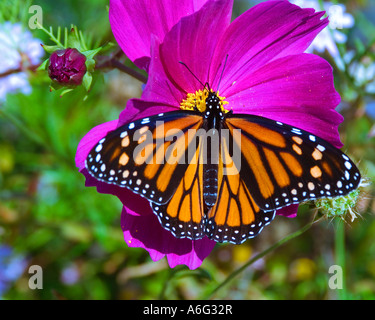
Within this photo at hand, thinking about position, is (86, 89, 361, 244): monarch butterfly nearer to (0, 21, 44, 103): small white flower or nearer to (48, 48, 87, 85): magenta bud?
(48, 48, 87, 85): magenta bud

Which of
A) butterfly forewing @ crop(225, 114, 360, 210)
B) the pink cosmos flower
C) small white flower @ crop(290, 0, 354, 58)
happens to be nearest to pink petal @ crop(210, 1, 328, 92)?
the pink cosmos flower

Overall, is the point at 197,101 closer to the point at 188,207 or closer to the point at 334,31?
the point at 188,207

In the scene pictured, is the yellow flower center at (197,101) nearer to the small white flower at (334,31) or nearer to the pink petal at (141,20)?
the pink petal at (141,20)

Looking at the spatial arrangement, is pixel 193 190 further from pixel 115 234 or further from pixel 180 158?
pixel 115 234

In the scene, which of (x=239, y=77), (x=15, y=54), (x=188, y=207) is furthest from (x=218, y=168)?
(x=15, y=54)

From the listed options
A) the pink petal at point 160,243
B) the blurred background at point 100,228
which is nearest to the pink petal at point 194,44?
the pink petal at point 160,243

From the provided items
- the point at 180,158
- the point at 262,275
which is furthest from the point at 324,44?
the point at 262,275

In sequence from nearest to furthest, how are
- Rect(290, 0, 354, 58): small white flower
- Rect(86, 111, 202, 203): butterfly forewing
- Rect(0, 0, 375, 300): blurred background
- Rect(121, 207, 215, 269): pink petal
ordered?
1. Rect(86, 111, 202, 203): butterfly forewing
2. Rect(121, 207, 215, 269): pink petal
3. Rect(290, 0, 354, 58): small white flower
4. Rect(0, 0, 375, 300): blurred background
